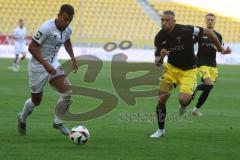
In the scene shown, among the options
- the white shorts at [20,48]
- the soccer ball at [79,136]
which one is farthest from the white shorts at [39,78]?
the white shorts at [20,48]

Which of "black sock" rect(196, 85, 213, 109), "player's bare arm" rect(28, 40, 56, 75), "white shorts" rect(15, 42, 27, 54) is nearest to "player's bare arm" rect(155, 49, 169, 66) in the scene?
"player's bare arm" rect(28, 40, 56, 75)

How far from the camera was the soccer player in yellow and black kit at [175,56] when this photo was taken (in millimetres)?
11016

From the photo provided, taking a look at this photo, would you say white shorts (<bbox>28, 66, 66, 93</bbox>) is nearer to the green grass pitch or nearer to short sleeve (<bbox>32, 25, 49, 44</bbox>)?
short sleeve (<bbox>32, 25, 49, 44</bbox>)

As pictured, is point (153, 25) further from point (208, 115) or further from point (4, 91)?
point (208, 115)

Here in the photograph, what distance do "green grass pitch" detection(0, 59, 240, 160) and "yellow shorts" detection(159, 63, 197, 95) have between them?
862 mm

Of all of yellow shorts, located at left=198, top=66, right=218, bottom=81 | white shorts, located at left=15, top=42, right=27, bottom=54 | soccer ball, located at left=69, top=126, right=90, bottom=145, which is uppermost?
soccer ball, located at left=69, top=126, right=90, bottom=145

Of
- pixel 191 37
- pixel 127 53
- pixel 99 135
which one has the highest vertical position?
pixel 191 37

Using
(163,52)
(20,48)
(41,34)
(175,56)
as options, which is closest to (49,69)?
(41,34)

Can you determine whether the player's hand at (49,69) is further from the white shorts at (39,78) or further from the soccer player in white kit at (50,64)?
the white shorts at (39,78)

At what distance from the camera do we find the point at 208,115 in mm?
14727

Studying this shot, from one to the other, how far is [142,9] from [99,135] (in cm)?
3549

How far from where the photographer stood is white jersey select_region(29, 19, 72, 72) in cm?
1031

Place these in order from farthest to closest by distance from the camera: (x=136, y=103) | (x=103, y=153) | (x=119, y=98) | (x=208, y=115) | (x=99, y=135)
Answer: (x=119, y=98) → (x=136, y=103) → (x=208, y=115) → (x=99, y=135) → (x=103, y=153)

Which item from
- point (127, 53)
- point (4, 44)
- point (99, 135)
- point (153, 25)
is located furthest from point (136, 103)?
point (153, 25)
